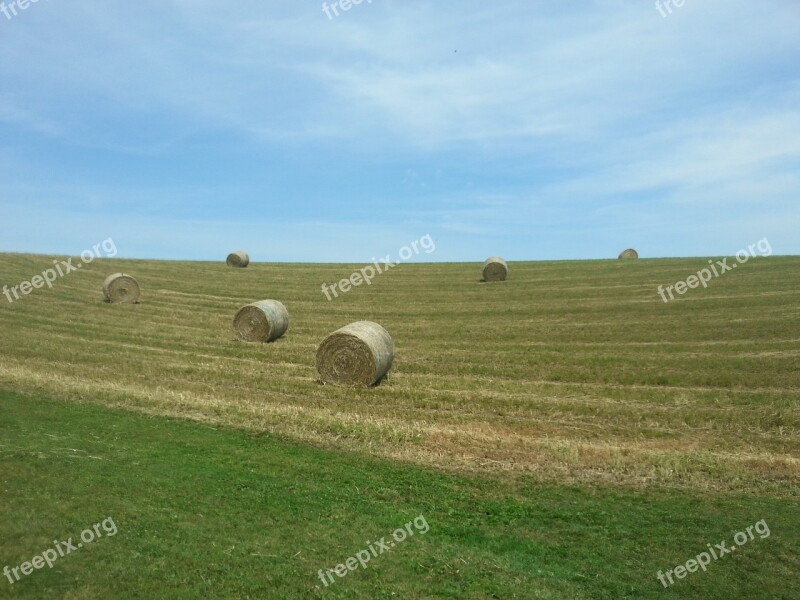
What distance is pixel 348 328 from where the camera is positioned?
860 inches

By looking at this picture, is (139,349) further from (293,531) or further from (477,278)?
(477,278)

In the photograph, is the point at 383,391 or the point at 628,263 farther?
the point at 628,263

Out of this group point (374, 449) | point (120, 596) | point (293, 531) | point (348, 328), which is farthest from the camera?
point (348, 328)

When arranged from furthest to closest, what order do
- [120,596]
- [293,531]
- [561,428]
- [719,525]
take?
[561,428] → [719,525] → [293,531] → [120,596]

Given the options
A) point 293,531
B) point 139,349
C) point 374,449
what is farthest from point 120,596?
point 139,349

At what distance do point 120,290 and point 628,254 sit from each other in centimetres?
4477

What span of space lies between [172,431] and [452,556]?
8203 millimetres

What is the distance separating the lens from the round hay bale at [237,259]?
57062 mm
